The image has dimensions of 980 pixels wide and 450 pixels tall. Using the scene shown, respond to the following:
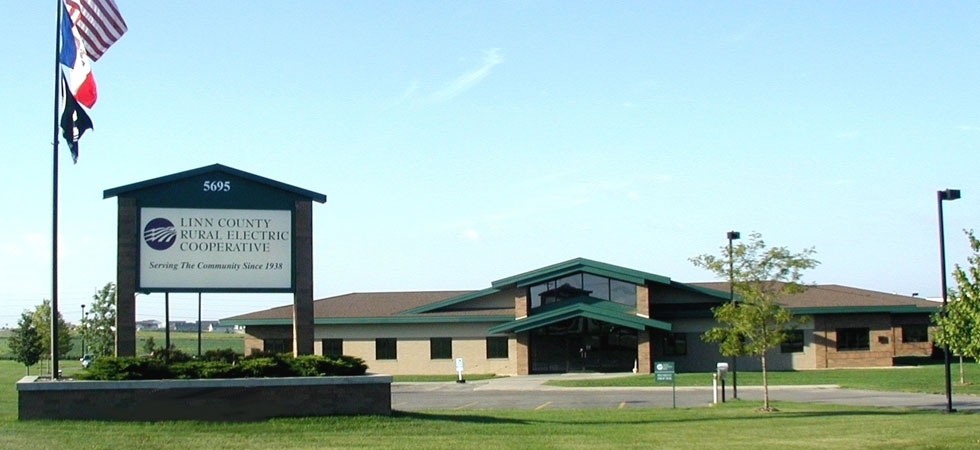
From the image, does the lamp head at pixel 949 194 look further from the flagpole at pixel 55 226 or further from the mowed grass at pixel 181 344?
the mowed grass at pixel 181 344

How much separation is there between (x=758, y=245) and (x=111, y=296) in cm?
4856

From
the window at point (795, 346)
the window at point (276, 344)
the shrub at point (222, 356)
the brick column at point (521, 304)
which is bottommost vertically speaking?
the window at point (795, 346)

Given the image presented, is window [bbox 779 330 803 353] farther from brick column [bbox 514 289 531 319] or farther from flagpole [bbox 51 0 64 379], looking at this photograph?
flagpole [bbox 51 0 64 379]

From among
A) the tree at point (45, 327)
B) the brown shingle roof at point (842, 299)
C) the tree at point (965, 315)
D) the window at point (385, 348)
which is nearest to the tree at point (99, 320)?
the tree at point (45, 327)

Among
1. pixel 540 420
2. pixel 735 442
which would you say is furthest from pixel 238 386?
pixel 735 442

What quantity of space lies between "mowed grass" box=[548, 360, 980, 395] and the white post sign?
17.9m

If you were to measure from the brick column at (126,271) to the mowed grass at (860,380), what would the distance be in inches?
780

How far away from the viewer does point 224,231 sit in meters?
20.4

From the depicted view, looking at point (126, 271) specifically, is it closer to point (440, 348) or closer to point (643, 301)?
point (643, 301)

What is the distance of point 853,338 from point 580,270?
530 inches

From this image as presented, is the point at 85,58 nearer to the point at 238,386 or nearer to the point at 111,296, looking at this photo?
the point at 238,386

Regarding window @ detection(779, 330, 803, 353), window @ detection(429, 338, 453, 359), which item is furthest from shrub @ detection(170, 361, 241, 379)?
window @ detection(779, 330, 803, 353)

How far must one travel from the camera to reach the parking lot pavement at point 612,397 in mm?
29120

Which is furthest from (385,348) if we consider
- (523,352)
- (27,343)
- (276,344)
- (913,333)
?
(913,333)
